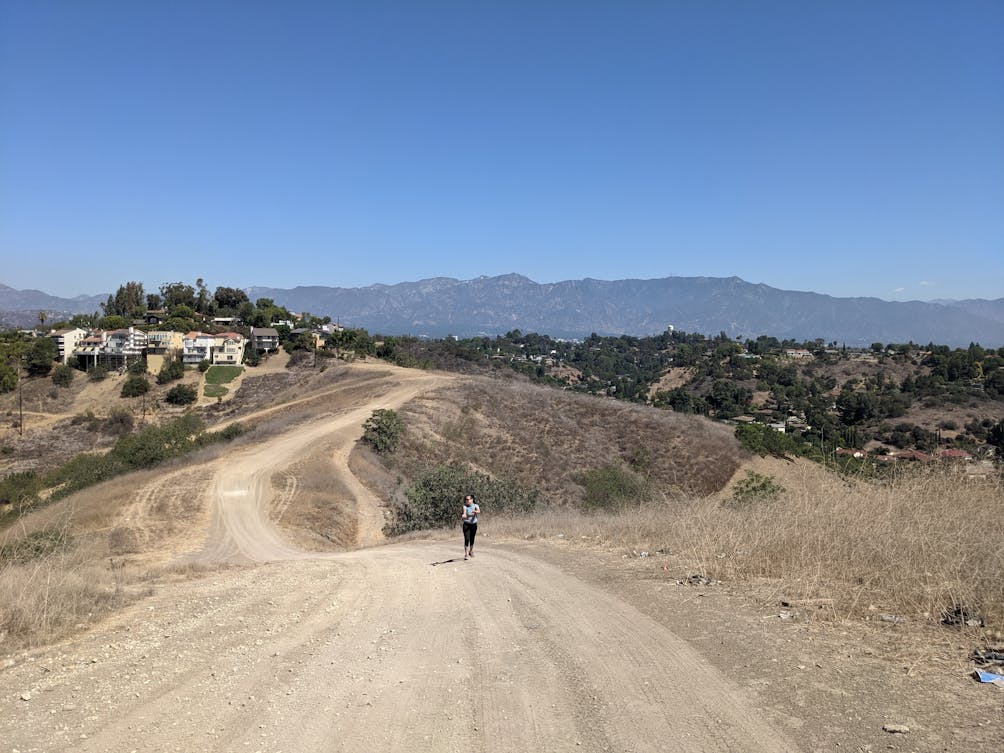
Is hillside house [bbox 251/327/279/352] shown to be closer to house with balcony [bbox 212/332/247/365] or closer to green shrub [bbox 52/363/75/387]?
house with balcony [bbox 212/332/247/365]

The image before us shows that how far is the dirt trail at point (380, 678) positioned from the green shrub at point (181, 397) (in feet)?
209

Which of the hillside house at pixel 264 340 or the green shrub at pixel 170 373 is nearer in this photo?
the green shrub at pixel 170 373

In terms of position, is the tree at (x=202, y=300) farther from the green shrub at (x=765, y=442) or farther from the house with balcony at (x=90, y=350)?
the green shrub at (x=765, y=442)

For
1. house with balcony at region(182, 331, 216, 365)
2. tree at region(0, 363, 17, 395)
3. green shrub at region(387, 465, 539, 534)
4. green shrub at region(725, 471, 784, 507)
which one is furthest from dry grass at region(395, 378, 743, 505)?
tree at region(0, 363, 17, 395)

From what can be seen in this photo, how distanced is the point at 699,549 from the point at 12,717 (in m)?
7.94

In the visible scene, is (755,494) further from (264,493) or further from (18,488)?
(18,488)

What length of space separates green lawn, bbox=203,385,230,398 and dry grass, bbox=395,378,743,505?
29.8 metres

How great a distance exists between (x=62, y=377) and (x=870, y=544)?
272ft

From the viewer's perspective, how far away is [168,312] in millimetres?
102438

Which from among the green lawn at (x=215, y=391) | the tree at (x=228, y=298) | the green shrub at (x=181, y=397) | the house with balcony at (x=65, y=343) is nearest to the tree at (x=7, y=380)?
the house with balcony at (x=65, y=343)

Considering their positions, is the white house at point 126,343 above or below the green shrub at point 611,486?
above

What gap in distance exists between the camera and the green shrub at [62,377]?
70625 mm

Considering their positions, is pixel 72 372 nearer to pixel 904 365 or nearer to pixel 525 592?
pixel 525 592

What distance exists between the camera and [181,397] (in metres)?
66.7
